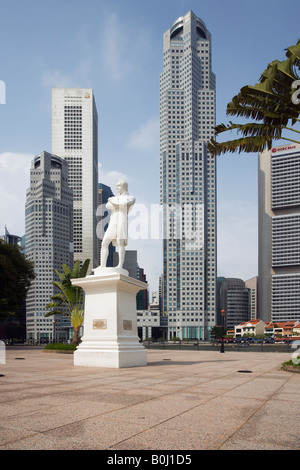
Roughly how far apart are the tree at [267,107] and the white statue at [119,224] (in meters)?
4.14

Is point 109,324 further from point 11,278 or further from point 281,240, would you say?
point 281,240

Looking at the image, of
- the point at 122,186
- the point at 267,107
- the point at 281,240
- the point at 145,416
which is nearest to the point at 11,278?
the point at 122,186

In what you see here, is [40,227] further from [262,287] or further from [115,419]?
[115,419]

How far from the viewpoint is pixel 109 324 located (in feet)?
51.3

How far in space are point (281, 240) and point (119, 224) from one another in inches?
7048

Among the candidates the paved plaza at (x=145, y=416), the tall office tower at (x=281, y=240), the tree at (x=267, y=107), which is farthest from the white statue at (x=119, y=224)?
the tall office tower at (x=281, y=240)

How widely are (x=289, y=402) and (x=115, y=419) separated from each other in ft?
12.1

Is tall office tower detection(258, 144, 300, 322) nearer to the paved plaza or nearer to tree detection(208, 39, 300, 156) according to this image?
tree detection(208, 39, 300, 156)

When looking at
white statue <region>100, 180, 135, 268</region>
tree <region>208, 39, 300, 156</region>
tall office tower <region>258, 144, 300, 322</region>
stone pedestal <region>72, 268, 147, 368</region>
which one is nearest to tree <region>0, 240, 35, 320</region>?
white statue <region>100, 180, 135, 268</region>

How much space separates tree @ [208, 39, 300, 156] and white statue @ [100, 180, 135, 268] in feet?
13.6

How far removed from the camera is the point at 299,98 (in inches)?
548

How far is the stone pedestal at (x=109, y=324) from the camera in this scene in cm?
1527

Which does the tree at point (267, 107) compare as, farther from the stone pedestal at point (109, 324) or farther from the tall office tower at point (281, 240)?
the tall office tower at point (281, 240)

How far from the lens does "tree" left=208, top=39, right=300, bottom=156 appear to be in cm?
1368
